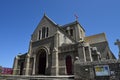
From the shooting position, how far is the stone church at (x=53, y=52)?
750 inches

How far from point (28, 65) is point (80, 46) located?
514 inches

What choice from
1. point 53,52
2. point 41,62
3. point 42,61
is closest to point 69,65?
point 53,52

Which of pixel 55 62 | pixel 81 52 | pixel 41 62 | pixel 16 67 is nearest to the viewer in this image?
pixel 81 52

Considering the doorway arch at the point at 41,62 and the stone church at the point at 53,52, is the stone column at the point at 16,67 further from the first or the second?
the doorway arch at the point at 41,62

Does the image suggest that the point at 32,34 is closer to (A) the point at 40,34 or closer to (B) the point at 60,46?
(A) the point at 40,34

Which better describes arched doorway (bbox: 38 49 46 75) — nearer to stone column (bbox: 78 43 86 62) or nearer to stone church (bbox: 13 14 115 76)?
stone church (bbox: 13 14 115 76)

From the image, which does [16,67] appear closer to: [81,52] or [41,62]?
[41,62]

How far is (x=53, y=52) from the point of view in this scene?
2073 cm

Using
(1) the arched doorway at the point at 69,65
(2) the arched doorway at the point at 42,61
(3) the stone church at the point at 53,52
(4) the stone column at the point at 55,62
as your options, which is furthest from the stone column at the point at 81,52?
(2) the arched doorway at the point at 42,61

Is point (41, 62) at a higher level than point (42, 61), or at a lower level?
lower

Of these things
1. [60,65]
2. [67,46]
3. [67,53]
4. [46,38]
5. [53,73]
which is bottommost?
[53,73]

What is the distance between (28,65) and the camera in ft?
79.4

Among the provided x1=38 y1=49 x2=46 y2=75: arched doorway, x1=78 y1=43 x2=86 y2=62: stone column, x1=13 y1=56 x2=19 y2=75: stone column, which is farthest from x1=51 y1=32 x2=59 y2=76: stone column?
x1=13 y1=56 x2=19 y2=75: stone column

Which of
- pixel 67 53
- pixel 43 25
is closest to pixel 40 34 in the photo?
pixel 43 25
